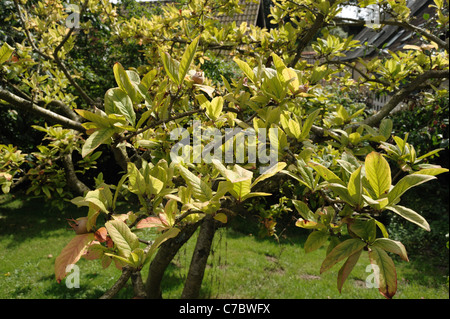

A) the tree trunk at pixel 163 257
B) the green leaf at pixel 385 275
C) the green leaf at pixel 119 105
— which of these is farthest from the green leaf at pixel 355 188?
the tree trunk at pixel 163 257

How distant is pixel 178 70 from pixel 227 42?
5.13ft

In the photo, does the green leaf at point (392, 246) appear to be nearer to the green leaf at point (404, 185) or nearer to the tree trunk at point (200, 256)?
the green leaf at point (404, 185)

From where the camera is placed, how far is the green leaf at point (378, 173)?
0.80 m

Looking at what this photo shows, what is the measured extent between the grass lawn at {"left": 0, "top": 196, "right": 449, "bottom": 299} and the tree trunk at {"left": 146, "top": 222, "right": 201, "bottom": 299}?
0.81 m

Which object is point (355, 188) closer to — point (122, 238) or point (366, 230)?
point (366, 230)

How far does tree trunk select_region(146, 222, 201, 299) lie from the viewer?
1939 millimetres

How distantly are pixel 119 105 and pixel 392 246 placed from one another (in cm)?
80

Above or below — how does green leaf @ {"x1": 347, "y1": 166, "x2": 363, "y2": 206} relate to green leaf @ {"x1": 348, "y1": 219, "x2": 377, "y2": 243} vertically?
above

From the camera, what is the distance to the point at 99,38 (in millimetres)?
5918

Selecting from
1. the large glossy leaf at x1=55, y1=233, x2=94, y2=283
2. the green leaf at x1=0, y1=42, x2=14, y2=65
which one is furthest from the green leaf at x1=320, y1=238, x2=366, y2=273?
the green leaf at x1=0, y1=42, x2=14, y2=65

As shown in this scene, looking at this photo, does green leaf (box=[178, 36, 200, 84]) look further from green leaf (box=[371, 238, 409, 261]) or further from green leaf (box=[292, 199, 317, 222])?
green leaf (box=[371, 238, 409, 261])

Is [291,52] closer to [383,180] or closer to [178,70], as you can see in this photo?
[178,70]
